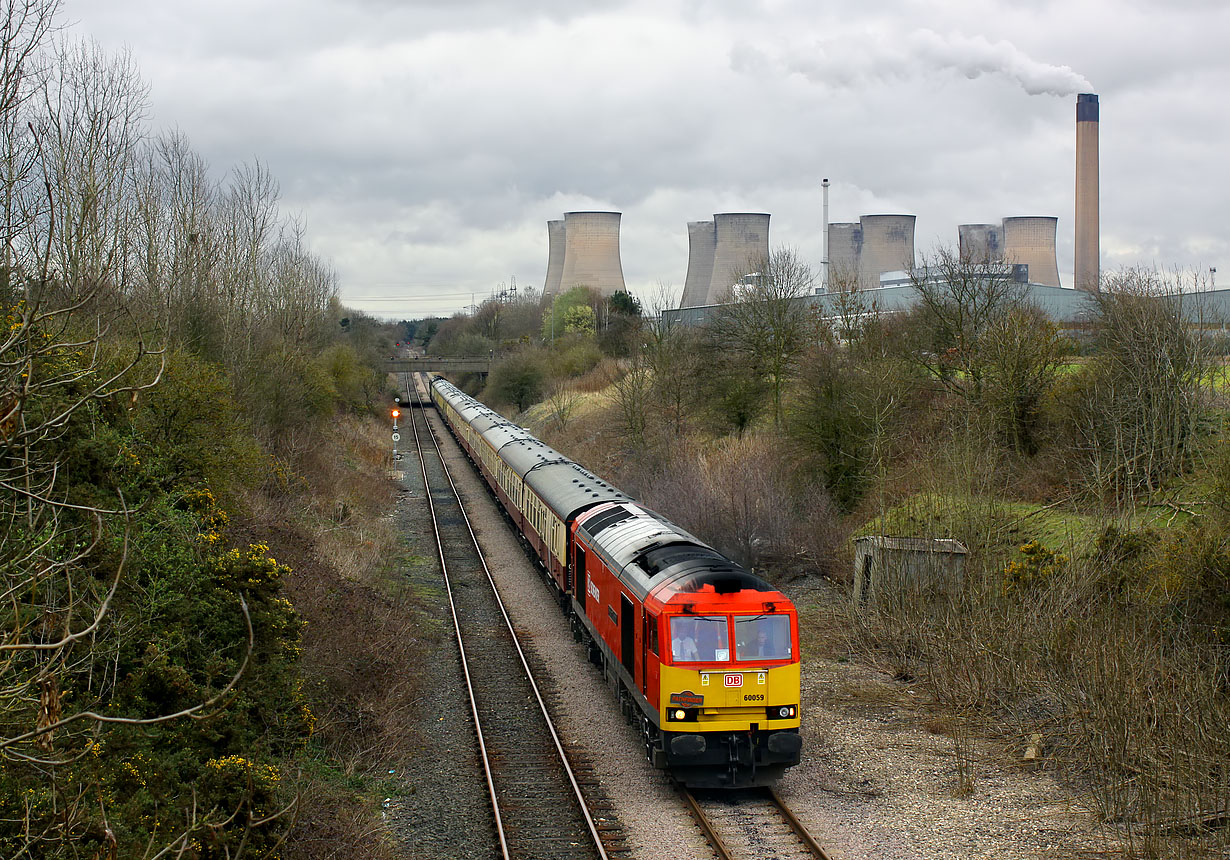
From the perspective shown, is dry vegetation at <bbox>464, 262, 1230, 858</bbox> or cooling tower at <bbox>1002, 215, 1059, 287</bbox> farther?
cooling tower at <bbox>1002, 215, 1059, 287</bbox>

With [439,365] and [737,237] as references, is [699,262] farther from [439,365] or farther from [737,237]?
[439,365]

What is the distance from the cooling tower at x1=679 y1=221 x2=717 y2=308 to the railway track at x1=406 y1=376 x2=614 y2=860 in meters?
52.5

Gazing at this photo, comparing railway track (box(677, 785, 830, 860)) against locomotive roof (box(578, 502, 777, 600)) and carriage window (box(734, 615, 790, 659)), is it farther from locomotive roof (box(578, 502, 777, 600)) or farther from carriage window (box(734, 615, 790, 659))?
locomotive roof (box(578, 502, 777, 600))

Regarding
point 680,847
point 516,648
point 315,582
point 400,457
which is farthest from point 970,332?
point 400,457

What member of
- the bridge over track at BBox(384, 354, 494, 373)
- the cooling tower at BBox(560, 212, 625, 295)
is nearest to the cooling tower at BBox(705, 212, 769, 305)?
the cooling tower at BBox(560, 212, 625, 295)

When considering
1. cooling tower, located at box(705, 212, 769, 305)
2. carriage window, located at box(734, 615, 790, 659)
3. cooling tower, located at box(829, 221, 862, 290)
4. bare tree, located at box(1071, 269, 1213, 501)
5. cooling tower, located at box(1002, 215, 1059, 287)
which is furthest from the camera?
cooling tower, located at box(829, 221, 862, 290)

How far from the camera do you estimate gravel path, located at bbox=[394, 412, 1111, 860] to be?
992cm

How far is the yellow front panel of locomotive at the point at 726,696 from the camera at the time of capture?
10.9 m

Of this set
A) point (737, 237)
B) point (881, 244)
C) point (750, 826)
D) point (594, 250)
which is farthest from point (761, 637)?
point (594, 250)

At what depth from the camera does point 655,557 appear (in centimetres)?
1288

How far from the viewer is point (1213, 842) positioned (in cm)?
930

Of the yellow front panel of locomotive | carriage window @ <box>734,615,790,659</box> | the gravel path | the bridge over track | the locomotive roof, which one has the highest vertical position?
the bridge over track

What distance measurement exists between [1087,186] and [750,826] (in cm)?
6302

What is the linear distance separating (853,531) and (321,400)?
24.0m
